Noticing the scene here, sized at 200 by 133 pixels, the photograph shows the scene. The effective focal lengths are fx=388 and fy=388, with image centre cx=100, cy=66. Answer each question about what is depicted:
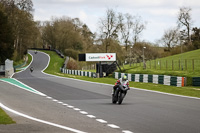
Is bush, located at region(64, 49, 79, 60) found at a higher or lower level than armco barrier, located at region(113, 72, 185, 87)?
higher

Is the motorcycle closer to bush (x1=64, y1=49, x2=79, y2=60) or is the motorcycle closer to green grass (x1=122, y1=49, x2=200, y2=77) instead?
green grass (x1=122, y1=49, x2=200, y2=77)

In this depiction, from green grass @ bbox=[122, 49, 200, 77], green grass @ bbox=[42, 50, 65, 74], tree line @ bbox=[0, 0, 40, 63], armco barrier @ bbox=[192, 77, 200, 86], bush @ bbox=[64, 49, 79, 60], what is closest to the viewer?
armco barrier @ bbox=[192, 77, 200, 86]

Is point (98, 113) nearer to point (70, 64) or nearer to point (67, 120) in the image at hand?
point (67, 120)

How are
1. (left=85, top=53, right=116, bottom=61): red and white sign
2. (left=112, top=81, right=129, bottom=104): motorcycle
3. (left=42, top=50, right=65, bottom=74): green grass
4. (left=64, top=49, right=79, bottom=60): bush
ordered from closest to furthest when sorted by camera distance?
1. (left=112, top=81, right=129, bottom=104): motorcycle
2. (left=85, top=53, right=116, bottom=61): red and white sign
3. (left=42, top=50, right=65, bottom=74): green grass
4. (left=64, top=49, right=79, bottom=60): bush

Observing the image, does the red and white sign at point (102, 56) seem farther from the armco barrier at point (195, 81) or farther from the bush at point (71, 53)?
the bush at point (71, 53)

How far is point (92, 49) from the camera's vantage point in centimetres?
9994

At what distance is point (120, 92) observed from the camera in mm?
17375

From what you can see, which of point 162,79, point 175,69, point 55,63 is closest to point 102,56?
point 175,69

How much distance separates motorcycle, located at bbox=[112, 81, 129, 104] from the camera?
685 inches

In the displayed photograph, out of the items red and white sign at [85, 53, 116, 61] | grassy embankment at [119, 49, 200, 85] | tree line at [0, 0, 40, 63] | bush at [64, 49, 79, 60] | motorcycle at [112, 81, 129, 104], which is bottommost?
motorcycle at [112, 81, 129, 104]

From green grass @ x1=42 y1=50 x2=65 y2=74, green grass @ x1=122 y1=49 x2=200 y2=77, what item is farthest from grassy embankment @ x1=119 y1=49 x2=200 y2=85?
green grass @ x1=42 y1=50 x2=65 y2=74

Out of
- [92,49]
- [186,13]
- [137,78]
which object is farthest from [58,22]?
[137,78]

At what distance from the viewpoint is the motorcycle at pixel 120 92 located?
17.4 m

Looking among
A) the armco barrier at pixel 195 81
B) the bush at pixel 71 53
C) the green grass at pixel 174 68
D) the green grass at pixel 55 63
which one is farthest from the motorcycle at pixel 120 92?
the bush at pixel 71 53
